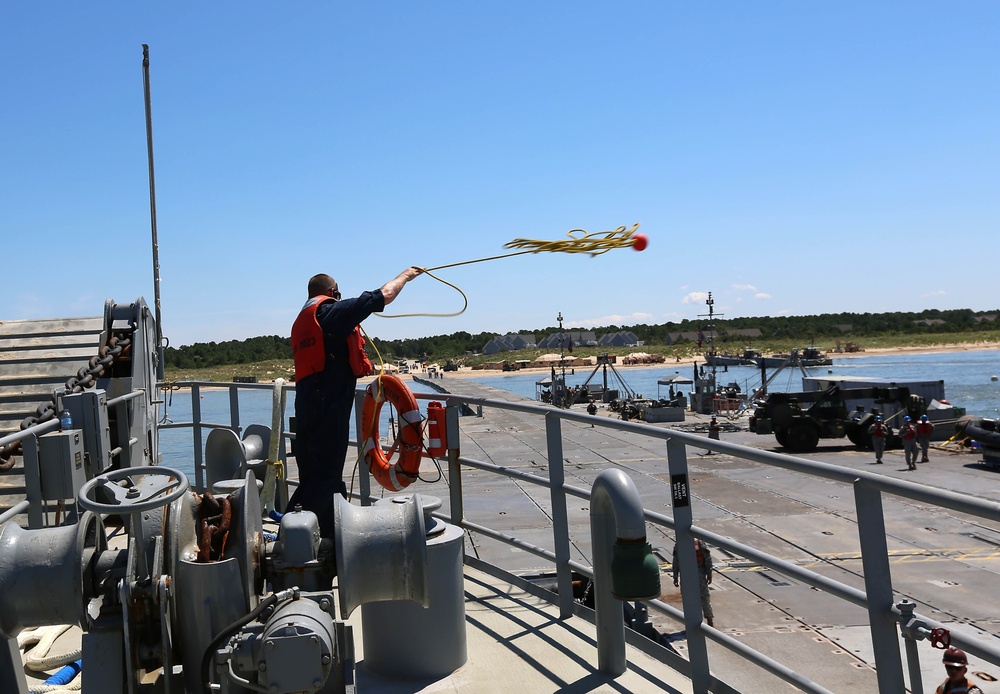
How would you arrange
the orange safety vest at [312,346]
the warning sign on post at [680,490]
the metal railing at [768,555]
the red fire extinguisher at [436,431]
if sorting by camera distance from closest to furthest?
the metal railing at [768,555], the warning sign on post at [680,490], the orange safety vest at [312,346], the red fire extinguisher at [436,431]

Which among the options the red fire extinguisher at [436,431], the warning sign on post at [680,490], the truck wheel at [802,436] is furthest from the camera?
the truck wheel at [802,436]

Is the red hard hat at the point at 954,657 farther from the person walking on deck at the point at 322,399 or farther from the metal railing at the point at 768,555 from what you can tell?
the person walking on deck at the point at 322,399

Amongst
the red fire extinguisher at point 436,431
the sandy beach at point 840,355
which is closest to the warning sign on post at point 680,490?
the red fire extinguisher at point 436,431

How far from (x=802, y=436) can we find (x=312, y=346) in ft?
101

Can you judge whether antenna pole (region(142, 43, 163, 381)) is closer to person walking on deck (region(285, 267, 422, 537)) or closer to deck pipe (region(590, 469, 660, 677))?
person walking on deck (region(285, 267, 422, 537))

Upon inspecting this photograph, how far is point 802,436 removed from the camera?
32.2 m

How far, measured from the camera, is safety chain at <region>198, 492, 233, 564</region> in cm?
257

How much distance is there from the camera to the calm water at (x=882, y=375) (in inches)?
3497

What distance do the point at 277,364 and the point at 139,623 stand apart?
77.3m

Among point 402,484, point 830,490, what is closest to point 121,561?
point 402,484

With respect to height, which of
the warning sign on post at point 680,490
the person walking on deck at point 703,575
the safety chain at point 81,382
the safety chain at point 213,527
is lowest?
the person walking on deck at point 703,575

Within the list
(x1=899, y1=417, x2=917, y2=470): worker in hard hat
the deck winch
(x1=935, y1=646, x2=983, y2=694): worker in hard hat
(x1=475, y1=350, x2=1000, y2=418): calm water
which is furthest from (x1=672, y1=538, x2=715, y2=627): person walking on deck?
(x1=475, y1=350, x2=1000, y2=418): calm water

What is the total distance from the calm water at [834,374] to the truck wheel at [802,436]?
3485 cm

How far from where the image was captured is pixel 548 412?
14.0 feet
